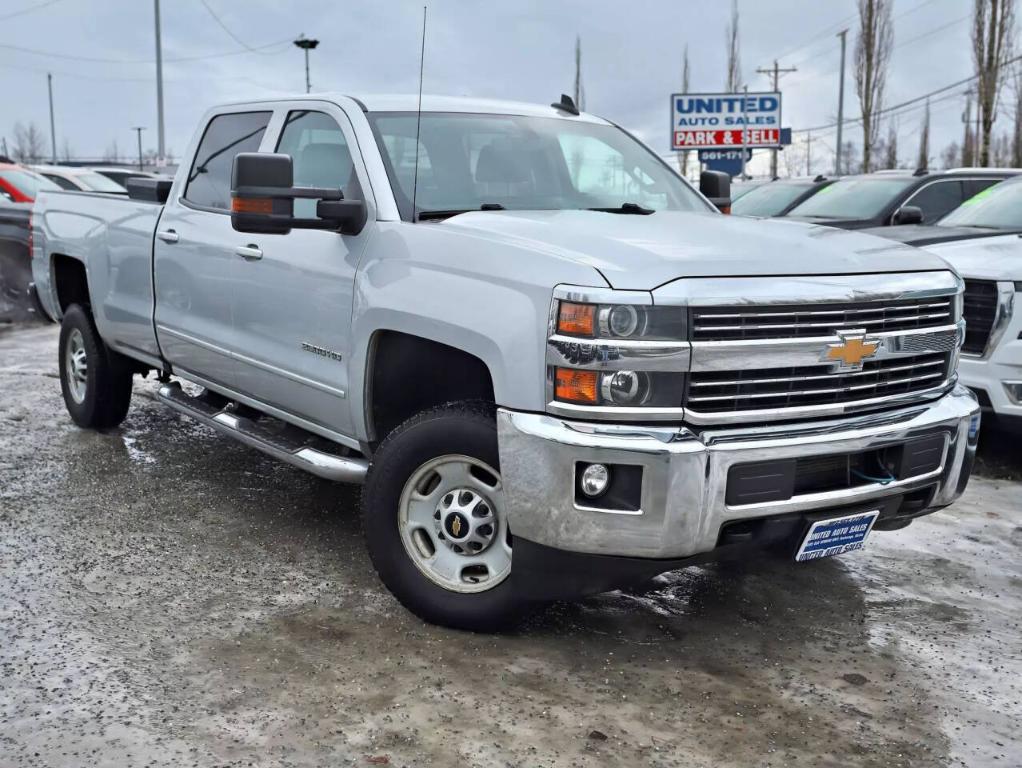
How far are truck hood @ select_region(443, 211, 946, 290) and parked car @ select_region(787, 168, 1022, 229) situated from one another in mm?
6424

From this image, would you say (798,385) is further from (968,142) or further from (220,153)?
(968,142)

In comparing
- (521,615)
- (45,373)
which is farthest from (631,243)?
(45,373)

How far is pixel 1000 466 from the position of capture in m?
6.84

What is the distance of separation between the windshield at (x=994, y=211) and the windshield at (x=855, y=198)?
2216 millimetres

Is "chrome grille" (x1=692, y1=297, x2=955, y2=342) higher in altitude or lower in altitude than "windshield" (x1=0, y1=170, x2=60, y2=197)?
lower

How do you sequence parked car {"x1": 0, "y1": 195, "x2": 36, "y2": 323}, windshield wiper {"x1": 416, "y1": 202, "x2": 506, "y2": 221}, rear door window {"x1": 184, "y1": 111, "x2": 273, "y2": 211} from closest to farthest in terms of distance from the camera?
windshield wiper {"x1": 416, "y1": 202, "x2": 506, "y2": 221} → rear door window {"x1": 184, "y1": 111, "x2": 273, "y2": 211} → parked car {"x1": 0, "y1": 195, "x2": 36, "y2": 323}

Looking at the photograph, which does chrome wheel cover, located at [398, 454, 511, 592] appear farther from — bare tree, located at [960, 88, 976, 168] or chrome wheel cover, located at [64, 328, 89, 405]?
bare tree, located at [960, 88, 976, 168]

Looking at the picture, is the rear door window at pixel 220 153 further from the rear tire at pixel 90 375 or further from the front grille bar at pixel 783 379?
the front grille bar at pixel 783 379

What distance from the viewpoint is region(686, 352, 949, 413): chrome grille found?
139 inches

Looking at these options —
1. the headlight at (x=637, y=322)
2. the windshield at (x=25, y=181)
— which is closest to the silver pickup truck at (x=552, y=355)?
the headlight at (x=637, y=322)

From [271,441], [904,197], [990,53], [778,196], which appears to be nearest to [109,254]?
[271,441]

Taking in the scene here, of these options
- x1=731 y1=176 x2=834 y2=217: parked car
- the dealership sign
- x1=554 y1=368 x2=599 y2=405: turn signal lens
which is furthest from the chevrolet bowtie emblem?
the dealership sign

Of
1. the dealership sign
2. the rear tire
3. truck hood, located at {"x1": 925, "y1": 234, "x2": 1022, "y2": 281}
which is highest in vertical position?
the dealership sign

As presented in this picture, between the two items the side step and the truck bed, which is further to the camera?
the truck bed
